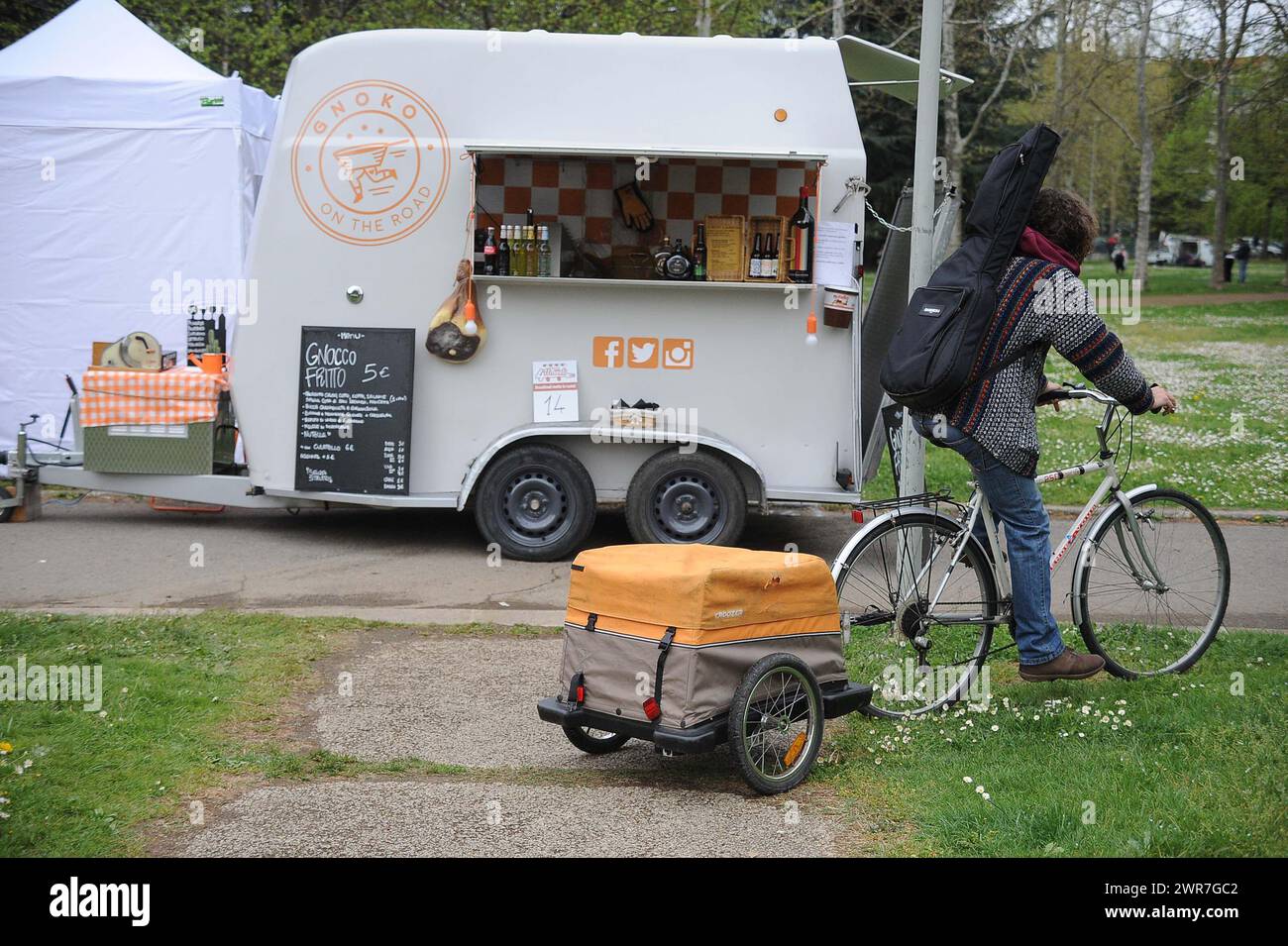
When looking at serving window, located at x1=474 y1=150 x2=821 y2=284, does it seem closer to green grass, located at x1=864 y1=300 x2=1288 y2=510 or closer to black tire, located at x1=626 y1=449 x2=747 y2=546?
black tire, located at x1=626 y1=449 x2=747 y2=546

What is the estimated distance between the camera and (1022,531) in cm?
494

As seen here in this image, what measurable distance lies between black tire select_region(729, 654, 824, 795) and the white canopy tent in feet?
28.3

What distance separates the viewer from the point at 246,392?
8.63 m

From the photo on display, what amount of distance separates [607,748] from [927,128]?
3.68 metres

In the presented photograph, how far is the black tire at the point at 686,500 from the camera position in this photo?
8.41 meters

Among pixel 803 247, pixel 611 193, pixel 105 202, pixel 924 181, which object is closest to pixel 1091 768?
pixel 924 181

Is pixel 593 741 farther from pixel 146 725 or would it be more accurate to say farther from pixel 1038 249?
pixel 1038 249

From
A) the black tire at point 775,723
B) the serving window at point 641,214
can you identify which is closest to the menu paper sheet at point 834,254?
the serving window at point 641,214

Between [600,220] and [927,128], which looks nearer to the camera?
[927,128]

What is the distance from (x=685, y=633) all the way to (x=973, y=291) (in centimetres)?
168
